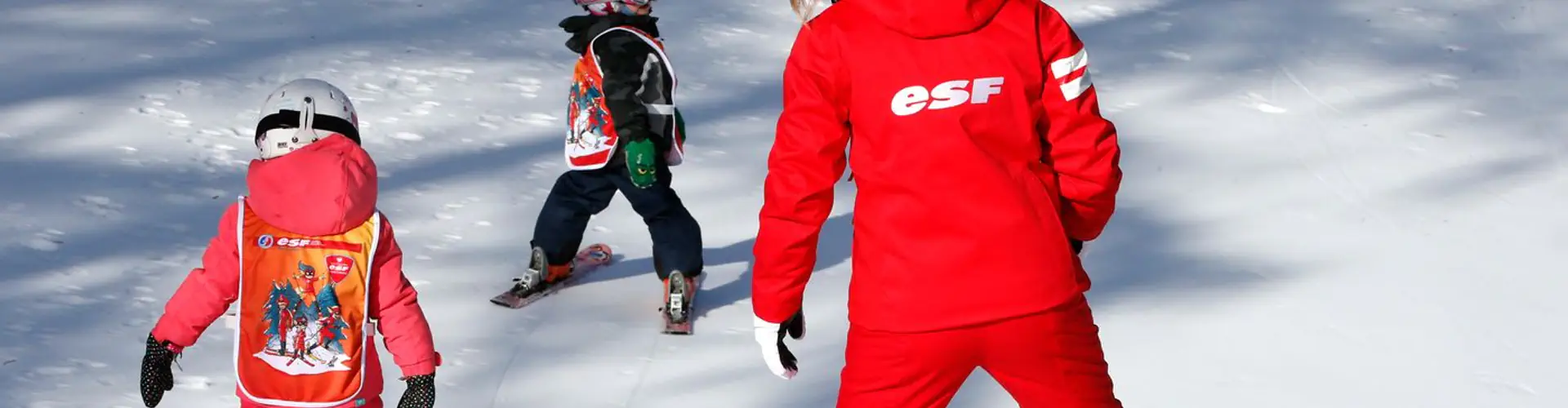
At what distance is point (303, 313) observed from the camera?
420 cm

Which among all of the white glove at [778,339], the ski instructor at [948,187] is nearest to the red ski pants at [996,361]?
the ski instructor at [948,187]

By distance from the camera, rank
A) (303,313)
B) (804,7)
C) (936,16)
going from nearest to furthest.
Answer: (936,16) → (804,7) → (303,313)

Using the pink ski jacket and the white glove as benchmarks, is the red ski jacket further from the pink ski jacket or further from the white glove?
the pink ski jacket

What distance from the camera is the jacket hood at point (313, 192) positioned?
408 cm

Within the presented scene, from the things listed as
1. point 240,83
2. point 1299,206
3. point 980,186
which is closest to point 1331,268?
point 1299,206

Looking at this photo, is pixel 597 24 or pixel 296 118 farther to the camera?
pixel 597 24

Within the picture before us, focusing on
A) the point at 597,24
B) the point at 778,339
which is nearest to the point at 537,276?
the point at 597,24

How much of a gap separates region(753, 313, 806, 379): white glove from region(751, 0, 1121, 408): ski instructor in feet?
0.24

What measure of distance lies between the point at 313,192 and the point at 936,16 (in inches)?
54.3

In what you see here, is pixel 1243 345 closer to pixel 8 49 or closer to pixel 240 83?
pixel 240 83

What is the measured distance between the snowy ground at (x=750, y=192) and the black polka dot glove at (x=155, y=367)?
4.19 feet

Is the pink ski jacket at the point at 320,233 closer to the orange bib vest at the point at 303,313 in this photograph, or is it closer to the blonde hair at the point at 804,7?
the orange bib vest at the point at 303,313

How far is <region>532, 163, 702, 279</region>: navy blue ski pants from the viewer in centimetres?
635

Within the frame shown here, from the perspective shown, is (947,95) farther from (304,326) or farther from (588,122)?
(588,122)
